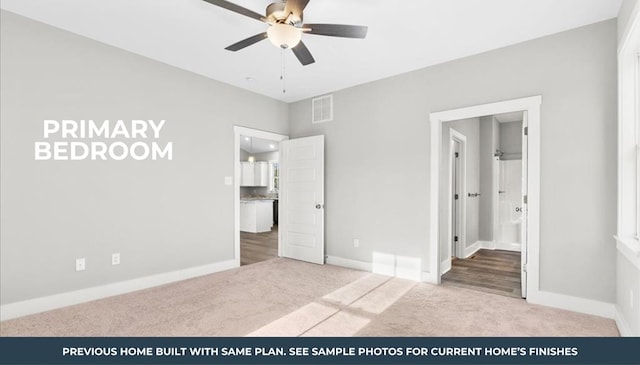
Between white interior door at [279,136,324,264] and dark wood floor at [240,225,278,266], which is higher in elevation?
white interior door at [279,136,324,264]

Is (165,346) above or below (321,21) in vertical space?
below

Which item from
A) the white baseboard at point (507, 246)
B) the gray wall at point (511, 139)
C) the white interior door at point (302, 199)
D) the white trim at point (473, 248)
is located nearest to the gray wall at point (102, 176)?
the white interior door at point (302, 199)

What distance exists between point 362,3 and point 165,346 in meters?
3.21

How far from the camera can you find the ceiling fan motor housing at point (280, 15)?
7.45ft

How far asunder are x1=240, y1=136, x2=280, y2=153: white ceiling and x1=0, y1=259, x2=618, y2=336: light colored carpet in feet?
20.2

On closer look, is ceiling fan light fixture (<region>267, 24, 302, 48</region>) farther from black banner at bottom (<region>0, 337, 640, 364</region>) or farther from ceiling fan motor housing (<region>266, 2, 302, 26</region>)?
black banner at bottom (<region>0, 337, 640, 364</region>)

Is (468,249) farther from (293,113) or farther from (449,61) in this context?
(293,113)

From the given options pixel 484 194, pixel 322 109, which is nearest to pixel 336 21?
pixel 322 109

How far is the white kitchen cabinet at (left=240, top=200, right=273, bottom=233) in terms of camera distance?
811 cm

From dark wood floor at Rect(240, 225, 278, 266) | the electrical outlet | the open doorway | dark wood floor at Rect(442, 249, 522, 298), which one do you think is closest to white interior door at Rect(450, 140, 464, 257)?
the open doorway

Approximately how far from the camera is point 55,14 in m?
2.85

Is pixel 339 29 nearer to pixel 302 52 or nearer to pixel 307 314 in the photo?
pixel 302 52

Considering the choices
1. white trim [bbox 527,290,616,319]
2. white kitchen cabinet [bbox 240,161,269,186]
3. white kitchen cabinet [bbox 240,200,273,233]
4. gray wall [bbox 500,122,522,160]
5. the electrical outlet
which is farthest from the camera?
white kitchen cabinet [bbox 240,161,269,186]

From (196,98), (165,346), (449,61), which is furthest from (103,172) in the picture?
(449,61)
